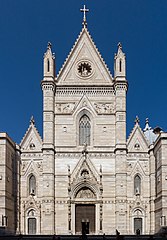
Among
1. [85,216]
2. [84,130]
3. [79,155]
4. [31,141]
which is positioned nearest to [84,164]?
[79,155]

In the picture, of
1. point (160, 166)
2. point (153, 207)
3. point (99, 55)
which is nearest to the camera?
point (160, 166)

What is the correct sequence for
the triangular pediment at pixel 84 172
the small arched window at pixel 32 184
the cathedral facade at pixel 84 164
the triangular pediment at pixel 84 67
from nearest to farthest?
the cathedral facade at pixel 84 164
the triangular pediment at pixel 84 172
the small arched window at pixel 32 184
the triangular pediment at pixel 84 67

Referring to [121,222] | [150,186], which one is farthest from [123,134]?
[121,222]

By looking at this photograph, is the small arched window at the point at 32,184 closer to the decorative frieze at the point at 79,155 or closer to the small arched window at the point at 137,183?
the decorative frieze at the point at 79,155

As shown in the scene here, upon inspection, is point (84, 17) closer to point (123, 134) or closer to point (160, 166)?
point (123, 134)

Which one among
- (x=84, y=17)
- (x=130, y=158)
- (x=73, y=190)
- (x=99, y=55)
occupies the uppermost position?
(x=84, y=17)

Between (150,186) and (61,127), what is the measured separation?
10372 mm

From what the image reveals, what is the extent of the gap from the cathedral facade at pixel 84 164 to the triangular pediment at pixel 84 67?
0.34 ft

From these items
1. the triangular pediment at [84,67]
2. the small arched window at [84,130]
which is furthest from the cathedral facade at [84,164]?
the triangular pediment at [84,67]

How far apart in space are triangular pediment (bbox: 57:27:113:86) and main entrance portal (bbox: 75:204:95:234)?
478 inches

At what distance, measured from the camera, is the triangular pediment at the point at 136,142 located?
1791 inches

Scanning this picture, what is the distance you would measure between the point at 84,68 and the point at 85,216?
14.9 metres

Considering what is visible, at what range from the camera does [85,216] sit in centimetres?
4434

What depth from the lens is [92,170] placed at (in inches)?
1752
